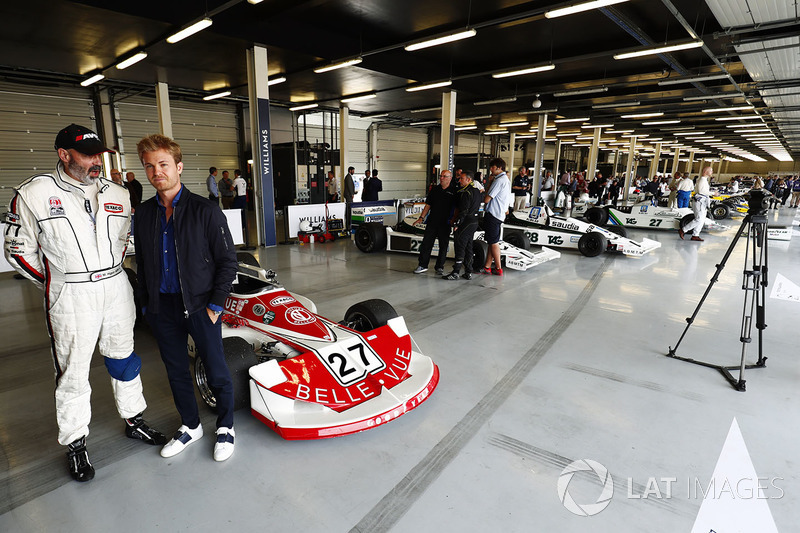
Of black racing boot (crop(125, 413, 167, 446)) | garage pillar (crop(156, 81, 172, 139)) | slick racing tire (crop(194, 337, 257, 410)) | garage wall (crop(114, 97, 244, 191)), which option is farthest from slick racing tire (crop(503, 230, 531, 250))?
garage wall (crop(114, 97, 244, 191))

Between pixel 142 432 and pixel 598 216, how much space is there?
37.9 feet

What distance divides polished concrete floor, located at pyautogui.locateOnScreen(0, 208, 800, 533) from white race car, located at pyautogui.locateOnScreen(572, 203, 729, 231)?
714cm

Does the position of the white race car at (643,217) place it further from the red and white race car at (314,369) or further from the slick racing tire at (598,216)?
the red and white race car at (314,369)

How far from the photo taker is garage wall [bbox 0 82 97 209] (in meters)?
12.8

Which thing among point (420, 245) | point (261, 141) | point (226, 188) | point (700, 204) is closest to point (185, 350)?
point (420, 245)

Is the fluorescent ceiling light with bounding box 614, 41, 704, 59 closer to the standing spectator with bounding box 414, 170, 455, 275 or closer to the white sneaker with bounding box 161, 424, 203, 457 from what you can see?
the standing spectator with bounding box 414, 170, 455, 275

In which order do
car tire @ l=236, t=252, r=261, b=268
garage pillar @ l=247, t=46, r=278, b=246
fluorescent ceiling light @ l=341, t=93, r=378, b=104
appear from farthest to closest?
fluorescent ceiling light @ l=341, t=93, r=378, b=104 → garage pillar @ l=247, t=46, r=278, b=246 → car tire @ l=236, t=252, r=261, b=268

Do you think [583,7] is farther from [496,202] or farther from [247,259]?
[247,259]

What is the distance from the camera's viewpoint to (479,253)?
7188mm

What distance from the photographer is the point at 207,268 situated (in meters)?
2.31

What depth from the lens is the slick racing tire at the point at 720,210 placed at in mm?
15349

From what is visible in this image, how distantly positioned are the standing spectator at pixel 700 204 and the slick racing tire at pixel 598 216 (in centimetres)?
188

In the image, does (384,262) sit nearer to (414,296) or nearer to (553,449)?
(414,296)

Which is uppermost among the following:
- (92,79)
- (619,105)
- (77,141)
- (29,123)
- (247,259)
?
(92,79)
